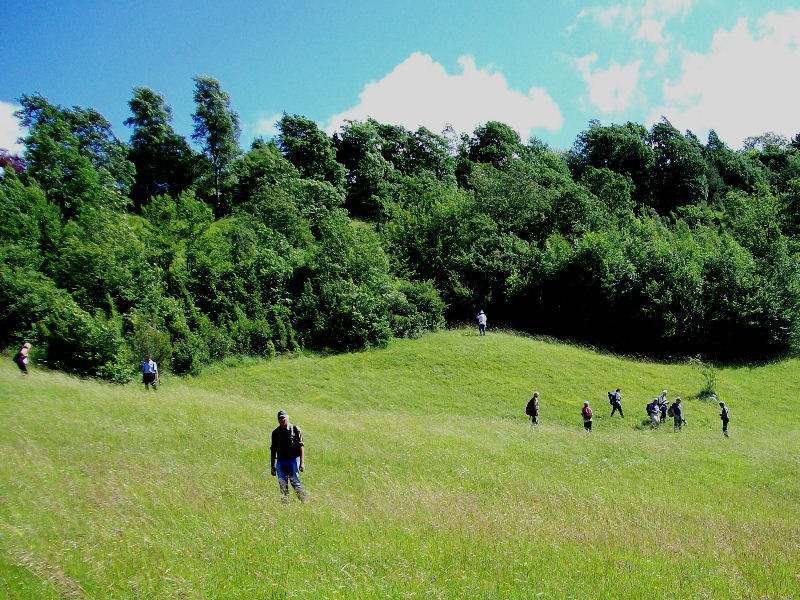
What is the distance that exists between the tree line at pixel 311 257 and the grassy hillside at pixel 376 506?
13634 mm

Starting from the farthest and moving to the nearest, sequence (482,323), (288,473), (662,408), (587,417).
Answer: (482,323), (662,408), (587,417), (288,473)

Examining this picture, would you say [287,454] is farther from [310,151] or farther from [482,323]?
[310,151]

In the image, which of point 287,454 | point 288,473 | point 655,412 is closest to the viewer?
point 287,454

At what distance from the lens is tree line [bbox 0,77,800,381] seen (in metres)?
37.2

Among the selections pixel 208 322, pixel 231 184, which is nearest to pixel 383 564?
pixel 208 322

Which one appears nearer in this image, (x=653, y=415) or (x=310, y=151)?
(x=653, y=415)

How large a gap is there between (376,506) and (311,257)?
36.8 m

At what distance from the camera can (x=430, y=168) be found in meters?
82.3

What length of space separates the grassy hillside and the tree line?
44.7ft

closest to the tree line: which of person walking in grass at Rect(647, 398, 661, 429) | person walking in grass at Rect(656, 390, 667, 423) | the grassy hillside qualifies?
the grassy hillside

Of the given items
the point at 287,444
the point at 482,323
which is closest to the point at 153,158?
the point at 482,323

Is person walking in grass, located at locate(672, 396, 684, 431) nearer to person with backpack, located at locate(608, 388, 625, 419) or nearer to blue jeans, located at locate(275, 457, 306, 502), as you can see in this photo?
person with backpack, located at locate(608, 388, 625, 419)

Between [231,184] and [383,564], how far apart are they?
66918 millimetres

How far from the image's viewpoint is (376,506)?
10016 millimetres
